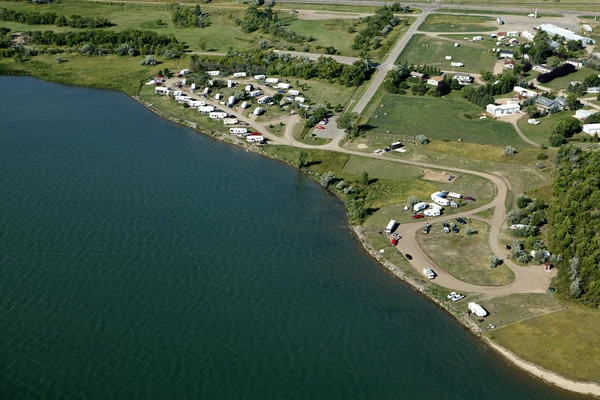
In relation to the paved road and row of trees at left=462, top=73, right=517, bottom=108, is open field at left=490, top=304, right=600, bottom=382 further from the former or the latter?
the paved road

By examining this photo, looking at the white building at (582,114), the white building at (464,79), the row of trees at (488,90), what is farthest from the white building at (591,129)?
the white building at (464,79)

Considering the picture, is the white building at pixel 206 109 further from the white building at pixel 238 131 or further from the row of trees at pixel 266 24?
the row of trees at pixel 266 24

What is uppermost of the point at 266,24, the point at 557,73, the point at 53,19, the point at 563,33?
the point at 563,33

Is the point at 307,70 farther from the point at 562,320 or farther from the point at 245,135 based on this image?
the point at 562,320

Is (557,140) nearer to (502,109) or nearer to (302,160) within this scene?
(502,109)

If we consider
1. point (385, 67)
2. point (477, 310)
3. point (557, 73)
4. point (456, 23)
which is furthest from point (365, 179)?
point (456, 23)

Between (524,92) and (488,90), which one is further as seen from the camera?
(488,90)

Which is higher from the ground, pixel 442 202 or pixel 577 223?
pixel 577 223

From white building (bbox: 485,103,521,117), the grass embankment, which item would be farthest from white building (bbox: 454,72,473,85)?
the grass embankment
